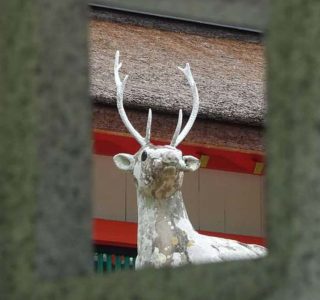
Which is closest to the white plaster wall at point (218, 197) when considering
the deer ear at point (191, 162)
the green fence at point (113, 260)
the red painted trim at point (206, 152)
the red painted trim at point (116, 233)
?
the red painted trim at point (206, 152)

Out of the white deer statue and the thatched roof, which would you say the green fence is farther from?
the white deer statue

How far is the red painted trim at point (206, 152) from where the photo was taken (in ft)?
40.4

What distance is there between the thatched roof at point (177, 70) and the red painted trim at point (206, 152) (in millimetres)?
310

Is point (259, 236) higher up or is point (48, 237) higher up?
point (48, 237)

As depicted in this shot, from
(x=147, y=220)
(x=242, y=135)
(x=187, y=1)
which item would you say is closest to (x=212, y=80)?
(x=242, y=135)

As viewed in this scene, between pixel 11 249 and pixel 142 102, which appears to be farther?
pixel 142 102

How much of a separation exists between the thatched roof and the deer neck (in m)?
4.94

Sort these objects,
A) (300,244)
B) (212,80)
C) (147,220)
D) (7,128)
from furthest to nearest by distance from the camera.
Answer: (212,80)
(147,220)
(7,128)
(300,244)

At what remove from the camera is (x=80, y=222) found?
913 millimetres

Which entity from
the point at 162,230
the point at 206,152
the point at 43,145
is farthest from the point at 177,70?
the point at 43,145

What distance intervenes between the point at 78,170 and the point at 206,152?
11.8 m

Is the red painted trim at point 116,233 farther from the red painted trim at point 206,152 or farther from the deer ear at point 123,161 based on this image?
the deer ear at point 123,161

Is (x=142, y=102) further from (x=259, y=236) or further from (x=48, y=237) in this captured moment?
(x=48, y=237)

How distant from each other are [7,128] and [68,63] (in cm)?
6
